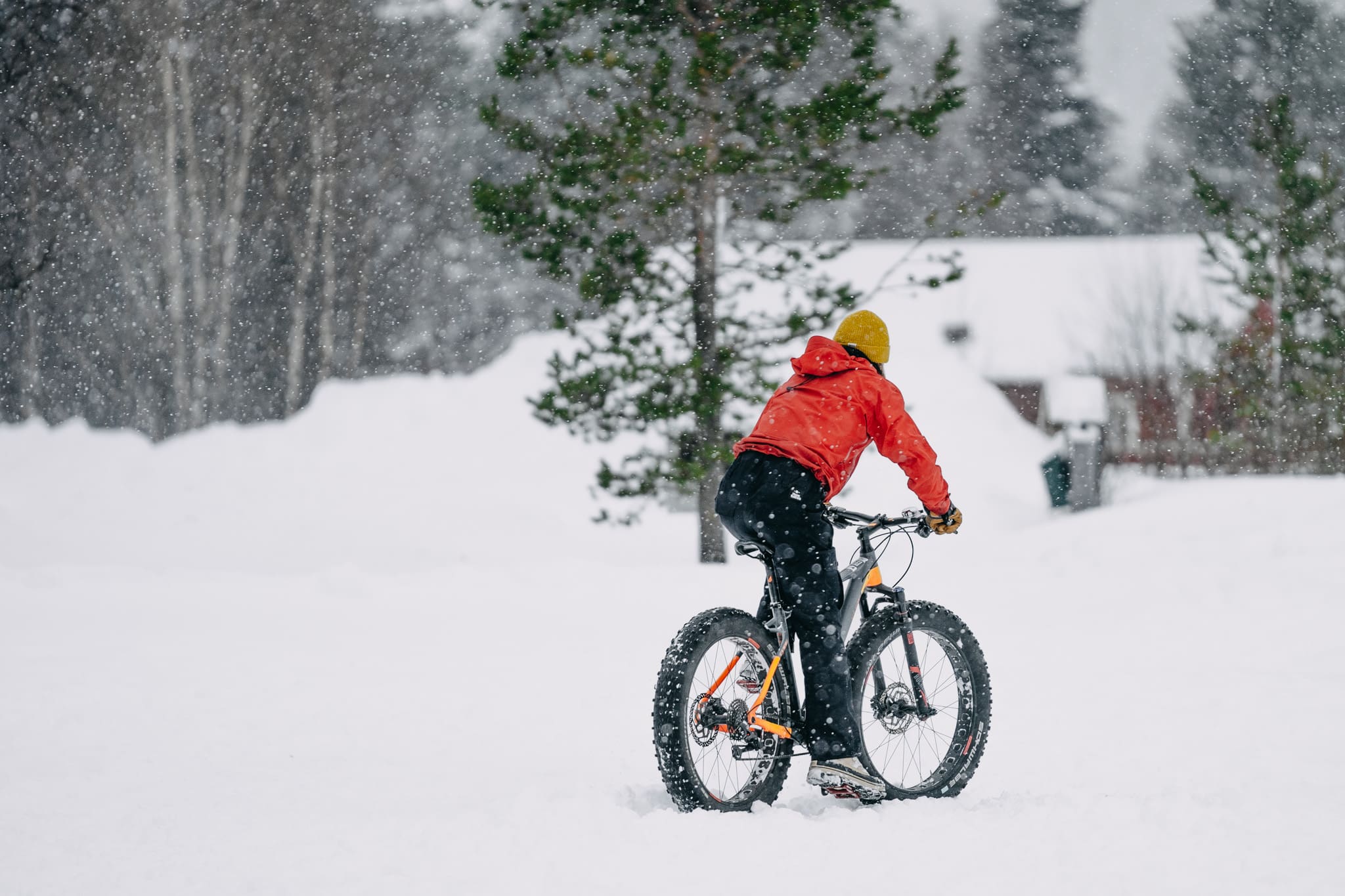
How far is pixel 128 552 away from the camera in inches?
583

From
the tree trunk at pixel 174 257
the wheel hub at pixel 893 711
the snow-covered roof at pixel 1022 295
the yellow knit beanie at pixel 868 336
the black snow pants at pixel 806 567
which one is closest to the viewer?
the black snow pants at pixel 806 567

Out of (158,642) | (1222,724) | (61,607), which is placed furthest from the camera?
(61,607)

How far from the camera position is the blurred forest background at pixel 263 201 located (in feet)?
91.6

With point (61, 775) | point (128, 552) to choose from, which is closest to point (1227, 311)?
point (128, 552)

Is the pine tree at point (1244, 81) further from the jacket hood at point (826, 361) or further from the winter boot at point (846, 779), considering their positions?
the winter boot at point (846, 779)

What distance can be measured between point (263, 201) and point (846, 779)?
2992 cm

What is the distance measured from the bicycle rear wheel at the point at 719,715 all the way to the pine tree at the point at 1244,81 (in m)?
42.4

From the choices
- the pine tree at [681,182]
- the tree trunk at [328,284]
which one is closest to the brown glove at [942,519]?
the pine tree at [681,182]

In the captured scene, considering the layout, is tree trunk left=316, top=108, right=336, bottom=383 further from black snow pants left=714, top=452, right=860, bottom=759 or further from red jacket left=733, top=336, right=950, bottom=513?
black snow pants left=714, top=452, right=860, bottom=759

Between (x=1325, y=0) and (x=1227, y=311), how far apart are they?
20172mm

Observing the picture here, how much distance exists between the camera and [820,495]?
4.46 m

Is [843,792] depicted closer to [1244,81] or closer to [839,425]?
[839,425]

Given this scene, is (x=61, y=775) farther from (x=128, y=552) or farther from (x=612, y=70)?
(x=128, y=552)

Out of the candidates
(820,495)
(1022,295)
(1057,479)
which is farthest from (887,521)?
(1022,295)
